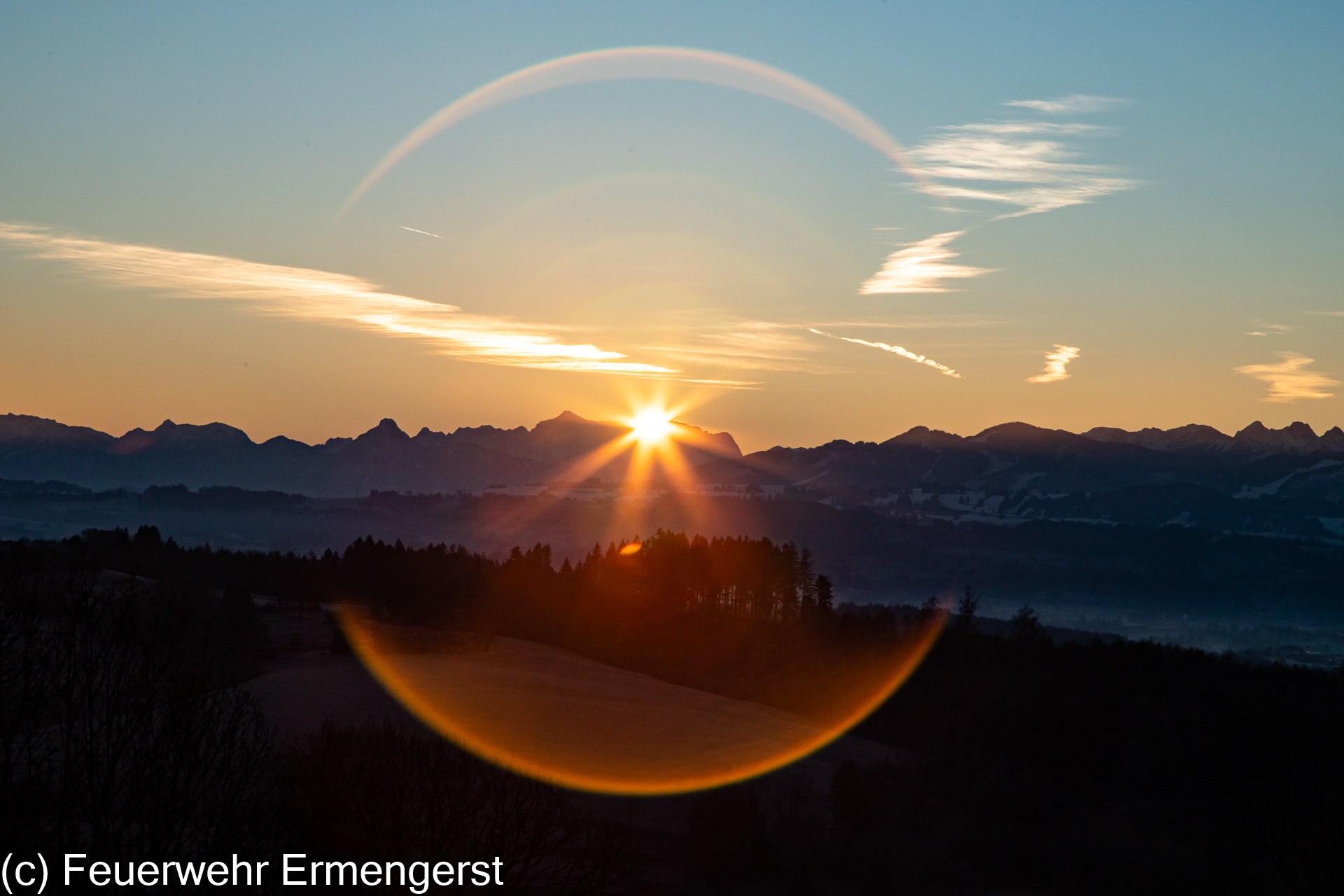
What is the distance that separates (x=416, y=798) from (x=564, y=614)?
12310 cm

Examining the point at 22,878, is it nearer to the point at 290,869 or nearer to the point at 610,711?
the point at 290,869

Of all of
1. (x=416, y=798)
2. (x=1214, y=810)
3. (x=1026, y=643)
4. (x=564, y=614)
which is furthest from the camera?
(x=564, y=614)

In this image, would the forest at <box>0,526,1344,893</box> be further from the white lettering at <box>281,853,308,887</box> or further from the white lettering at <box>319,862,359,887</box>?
the white lettering at <box>319,862,359,887</box>

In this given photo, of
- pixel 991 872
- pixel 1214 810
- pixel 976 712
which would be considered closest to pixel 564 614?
pixel 976 712

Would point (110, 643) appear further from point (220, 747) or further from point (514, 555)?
point (514, 555)

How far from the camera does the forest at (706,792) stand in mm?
24516

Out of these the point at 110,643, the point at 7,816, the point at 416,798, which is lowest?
the point at 416,798


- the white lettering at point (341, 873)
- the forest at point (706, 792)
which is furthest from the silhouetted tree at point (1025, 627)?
the white lettering at point (341, 873)

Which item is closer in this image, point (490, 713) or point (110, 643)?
point (110, 643)

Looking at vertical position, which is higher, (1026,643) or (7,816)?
(7,816)

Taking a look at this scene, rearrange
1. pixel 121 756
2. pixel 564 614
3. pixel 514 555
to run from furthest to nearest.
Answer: pixel 514 555, pixel 564 614, pixel 121 756

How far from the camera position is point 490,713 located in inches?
3433

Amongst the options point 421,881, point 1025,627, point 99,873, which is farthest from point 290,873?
point 1025,627

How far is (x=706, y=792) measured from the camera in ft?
213
